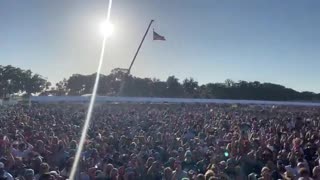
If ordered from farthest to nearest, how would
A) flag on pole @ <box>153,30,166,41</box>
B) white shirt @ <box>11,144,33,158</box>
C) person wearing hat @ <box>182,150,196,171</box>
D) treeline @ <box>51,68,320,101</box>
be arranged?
1. treeline @ <box>51,68,320,101</box>
2. flag on pole @ <box>153,30,166,41</box>
3. white shirt @ <box>11,144,33,158</box>
4. person wearing hat @ <box>182,150,196,171</box>

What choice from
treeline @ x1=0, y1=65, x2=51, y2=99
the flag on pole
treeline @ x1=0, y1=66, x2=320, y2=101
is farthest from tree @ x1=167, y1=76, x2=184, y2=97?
the flag on pole

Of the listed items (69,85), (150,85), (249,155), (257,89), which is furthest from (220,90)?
(249,155)

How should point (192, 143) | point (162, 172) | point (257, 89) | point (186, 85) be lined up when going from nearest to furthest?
1. point (162, 172)
2. point (192, 143)
3. point (257, 89)
4. point (186, 85)

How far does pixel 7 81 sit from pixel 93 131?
86.6 metres

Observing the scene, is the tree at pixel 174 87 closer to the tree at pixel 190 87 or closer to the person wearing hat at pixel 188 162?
the tree at pixel 190 87

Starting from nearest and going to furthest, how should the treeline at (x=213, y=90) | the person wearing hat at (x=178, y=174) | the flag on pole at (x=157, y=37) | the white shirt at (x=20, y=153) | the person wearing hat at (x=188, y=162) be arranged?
the person wearing hat at (x=178, y=174) → the person wearing hat at (x=188, y=162) → the white shirt at (x=20, y=153) → the flag on pole at (x=157, y=37) → the treeline at (x=213, y=90)

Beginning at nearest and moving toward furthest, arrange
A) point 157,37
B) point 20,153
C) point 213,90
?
point 20,153 → point 157,37 → point 213,90

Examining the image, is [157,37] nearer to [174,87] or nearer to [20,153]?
[20,153]

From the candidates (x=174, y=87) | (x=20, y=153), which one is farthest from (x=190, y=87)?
(x=20, y=153)

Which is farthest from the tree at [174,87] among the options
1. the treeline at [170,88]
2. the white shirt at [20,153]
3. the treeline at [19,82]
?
the white shirt at [20,153]

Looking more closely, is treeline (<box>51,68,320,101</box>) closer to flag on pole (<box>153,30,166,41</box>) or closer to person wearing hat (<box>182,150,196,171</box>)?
flag on pole (<box>153,30,166,41</box>)

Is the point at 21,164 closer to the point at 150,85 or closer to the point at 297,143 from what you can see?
the point at 297,143

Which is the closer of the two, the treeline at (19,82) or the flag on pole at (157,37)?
the flag on pole at (157,37)

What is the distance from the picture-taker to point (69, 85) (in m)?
116
